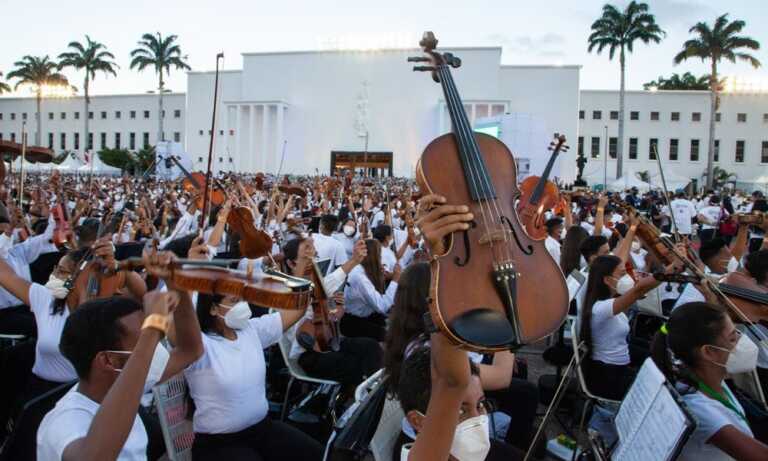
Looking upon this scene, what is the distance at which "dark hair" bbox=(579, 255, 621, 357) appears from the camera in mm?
5012

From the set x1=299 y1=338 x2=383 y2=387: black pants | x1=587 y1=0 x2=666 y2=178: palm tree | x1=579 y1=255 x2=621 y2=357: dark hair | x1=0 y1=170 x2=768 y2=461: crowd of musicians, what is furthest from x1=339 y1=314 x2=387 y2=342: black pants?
x1=587 y1=0 x2=666 y2=178: palm tree

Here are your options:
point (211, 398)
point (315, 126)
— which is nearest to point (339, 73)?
point (315, 126)

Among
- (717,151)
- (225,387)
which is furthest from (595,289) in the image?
(717,151)

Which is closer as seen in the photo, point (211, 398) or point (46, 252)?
point (211, 398)

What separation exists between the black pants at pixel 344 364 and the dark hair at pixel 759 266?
12.0ft

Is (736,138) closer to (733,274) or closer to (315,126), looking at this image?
(315,126)

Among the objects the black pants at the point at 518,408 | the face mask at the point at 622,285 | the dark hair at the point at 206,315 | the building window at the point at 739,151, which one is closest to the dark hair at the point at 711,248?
the face mask at the point at 622,285

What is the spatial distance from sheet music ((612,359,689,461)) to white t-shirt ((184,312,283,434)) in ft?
7.66

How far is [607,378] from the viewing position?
4855mm

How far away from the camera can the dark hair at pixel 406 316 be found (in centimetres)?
342

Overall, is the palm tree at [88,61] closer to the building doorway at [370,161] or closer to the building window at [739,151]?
the building doorway at [370,161]

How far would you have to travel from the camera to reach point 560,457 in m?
4.88

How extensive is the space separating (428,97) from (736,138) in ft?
128

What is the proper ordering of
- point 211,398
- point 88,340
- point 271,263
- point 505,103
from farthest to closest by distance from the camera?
point 505,103, point 271,263, point 211,398, point 88,340
